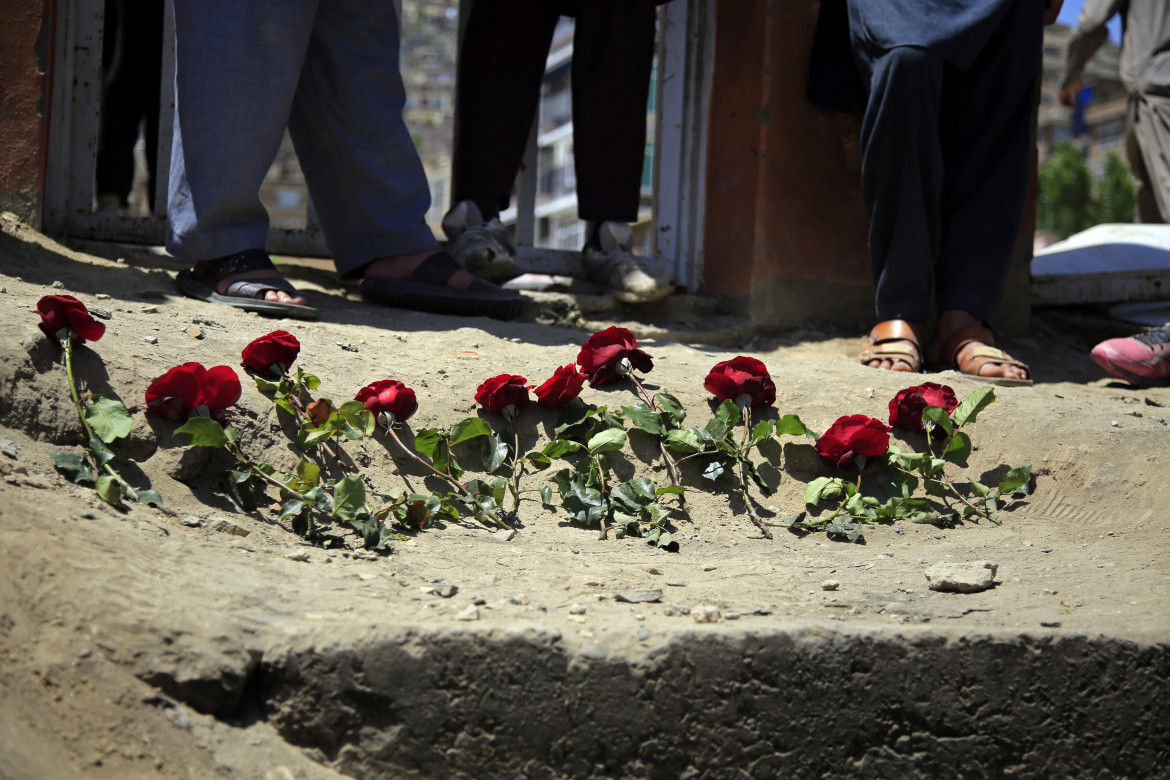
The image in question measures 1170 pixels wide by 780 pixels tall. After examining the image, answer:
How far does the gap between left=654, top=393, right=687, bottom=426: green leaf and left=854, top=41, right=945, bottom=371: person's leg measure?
857mm

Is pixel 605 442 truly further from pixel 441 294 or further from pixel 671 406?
pixel 441 294

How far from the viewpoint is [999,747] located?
125 centimetres

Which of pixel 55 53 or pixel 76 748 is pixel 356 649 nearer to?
pixel 76 748

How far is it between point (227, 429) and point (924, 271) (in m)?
1.98

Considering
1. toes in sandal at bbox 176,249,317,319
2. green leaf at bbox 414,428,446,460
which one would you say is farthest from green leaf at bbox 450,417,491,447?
toes in sandal at bbox 176,249,317,319

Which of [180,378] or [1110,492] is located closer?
[180,378]

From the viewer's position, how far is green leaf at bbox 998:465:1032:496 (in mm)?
1927

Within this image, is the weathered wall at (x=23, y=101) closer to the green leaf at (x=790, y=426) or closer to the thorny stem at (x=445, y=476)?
the thorny stem at (x=445, y=476)

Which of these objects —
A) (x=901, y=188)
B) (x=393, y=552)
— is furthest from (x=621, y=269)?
(x=393, y=552)

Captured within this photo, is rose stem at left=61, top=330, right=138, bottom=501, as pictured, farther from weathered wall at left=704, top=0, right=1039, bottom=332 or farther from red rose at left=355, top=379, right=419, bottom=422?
weathered wall at left=704, top=0, right=1039, bottom=332

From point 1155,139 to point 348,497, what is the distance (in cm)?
436

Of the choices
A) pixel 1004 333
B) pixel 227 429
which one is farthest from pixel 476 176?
pixel 1004 333

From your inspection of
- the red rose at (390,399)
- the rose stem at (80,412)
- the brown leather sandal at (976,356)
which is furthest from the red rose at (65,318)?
the brown leather sandal at (976,356)

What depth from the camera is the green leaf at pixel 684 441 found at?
1.91 meters
